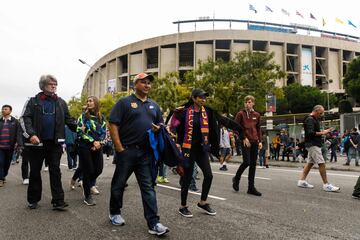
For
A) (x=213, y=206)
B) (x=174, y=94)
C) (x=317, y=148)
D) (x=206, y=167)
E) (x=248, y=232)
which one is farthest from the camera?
(x=174, y=94)

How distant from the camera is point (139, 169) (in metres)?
4.50

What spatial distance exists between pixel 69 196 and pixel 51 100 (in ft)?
7.34

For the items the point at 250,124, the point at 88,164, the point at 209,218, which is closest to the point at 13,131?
the point at 88,164

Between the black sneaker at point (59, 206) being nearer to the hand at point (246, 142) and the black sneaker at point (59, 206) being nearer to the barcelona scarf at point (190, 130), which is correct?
the barcelona scarf at point (190, 130)

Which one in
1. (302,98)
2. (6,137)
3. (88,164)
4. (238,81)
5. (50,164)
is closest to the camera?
(50,164)

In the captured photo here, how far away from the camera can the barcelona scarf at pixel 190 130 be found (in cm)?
532

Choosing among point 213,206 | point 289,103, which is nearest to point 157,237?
point 213,206

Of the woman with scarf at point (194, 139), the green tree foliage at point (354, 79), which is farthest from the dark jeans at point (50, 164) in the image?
the green tree foliage at point (354, 79)

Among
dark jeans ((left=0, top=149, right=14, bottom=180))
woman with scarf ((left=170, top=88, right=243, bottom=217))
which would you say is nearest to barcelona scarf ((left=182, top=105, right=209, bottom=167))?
woman with scarf ((left=170, top=88, right=243, bottom=217))

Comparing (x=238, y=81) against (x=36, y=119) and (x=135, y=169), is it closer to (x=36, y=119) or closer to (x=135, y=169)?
(x=36, y=119)

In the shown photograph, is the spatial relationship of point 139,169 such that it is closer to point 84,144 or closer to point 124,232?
point 124,232

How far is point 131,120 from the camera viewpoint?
14.9 ft

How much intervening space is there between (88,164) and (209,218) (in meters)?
2.32

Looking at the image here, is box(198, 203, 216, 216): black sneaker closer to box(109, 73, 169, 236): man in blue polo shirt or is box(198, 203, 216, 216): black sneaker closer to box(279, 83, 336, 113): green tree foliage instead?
box(109, 73, 169, 236): man in blue polo shirt
